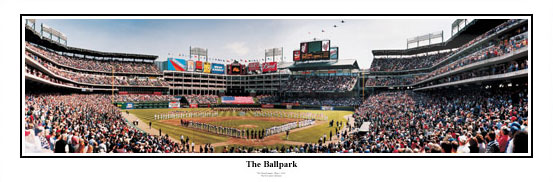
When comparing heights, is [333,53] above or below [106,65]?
above

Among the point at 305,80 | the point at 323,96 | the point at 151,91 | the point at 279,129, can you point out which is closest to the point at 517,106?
A: the point at 279,129

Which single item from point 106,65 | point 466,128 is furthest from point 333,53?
point 106,65

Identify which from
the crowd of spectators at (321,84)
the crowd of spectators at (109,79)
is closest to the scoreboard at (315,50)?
the crowd of spectators at (321,84)

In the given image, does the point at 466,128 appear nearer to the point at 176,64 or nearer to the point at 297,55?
the point at 297,55

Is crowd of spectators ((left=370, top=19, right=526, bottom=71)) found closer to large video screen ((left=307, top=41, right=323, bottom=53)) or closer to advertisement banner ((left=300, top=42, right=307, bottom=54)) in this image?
large video screen ((left=307, top=41, right=323, bottom=53))

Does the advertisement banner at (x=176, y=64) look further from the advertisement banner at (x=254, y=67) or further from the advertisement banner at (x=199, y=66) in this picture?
the advertisement banner at (x=254, y=67)

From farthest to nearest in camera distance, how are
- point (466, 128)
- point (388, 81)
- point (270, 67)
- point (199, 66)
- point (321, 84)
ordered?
point (199, 66)
point (270, 67)
point (321, 84)
point (388, 81)
point (466, 128)

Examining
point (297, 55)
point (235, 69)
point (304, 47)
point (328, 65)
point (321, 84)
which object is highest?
point (304, 47)

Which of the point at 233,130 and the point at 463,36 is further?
the point at 463,36
